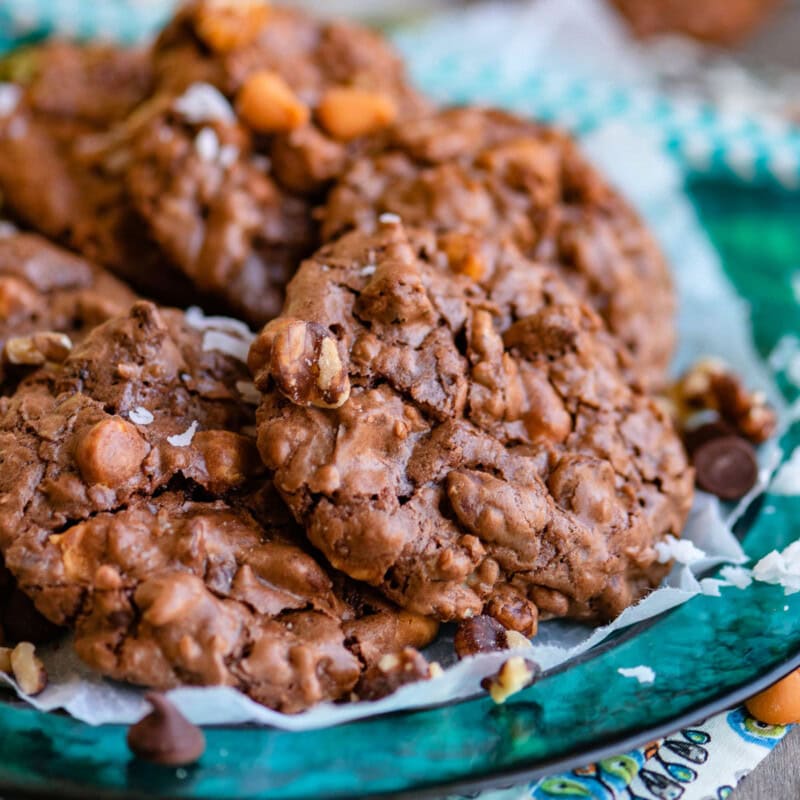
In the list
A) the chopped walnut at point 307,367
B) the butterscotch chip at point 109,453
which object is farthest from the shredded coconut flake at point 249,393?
the butterscotch chip at point 109,453

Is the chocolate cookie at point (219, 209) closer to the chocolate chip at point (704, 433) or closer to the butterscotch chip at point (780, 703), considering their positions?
the chocolate chip at point (704, 433)

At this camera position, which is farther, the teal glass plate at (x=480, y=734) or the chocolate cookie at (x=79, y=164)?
the chocolate cookie at (x=79, y=164)

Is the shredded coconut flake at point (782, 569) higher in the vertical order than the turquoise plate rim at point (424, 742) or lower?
higher

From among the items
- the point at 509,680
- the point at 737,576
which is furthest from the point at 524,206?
the point at 509,680

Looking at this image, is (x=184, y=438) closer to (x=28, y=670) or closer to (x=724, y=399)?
(x=28, y=670)

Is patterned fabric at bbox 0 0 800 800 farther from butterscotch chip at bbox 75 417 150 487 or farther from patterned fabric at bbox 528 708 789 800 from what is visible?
butterscotch chip at bbox 75 417 150 487

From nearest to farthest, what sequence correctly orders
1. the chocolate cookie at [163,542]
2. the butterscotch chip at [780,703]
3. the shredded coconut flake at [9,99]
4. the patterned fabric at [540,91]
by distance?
the chocolate cookie at [163,542], the butterscotch chip at [780,703], the shredded coconut flake at [9,99], the patterned fabric at [540,91]

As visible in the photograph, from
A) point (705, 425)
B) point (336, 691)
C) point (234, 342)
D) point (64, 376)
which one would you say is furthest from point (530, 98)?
point (336, 691)
